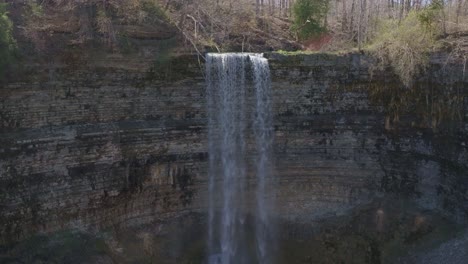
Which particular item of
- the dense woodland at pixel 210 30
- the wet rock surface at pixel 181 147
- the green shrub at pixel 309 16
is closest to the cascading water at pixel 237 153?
the wet rock surface at pixel 181 147

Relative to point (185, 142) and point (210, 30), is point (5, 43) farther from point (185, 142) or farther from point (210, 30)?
point (210, 30)

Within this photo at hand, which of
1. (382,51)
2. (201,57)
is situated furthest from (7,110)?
(382,51)

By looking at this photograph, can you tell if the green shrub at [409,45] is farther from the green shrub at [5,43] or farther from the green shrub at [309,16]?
the green shrub at [5,43]

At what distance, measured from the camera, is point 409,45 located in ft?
54.7

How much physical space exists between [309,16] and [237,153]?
7.50 meters

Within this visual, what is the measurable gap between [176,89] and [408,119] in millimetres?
8475

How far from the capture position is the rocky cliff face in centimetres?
1448

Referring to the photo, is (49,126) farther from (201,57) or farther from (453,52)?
(453,52)

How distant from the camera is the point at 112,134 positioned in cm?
1548

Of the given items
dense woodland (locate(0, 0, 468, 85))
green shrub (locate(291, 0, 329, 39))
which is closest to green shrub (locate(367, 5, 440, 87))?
dense woodland (locate(0, 0, 468, 85))

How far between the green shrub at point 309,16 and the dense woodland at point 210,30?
0.04 meters

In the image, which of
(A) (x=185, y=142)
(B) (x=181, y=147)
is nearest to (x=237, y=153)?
(A) (x=185, y=142)

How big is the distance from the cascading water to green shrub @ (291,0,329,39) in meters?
4.92

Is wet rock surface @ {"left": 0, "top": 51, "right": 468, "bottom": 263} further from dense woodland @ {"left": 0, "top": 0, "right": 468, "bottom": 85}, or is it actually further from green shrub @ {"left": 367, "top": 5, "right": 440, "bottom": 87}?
dense woodland @ {"left": 0, "top": 0, "right": 468, "bottom": 85}
